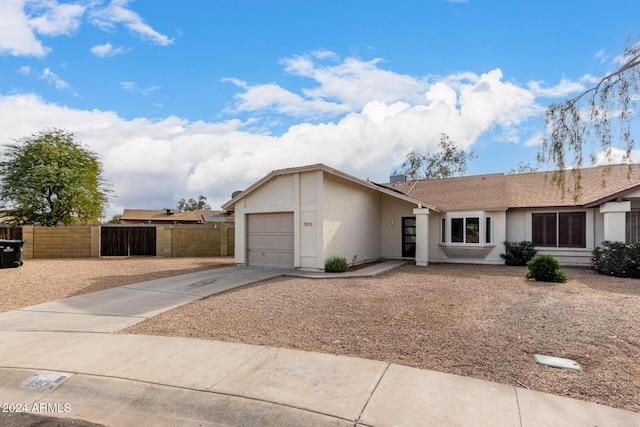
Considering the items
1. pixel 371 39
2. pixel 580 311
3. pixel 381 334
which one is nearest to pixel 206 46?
pixel 371 39

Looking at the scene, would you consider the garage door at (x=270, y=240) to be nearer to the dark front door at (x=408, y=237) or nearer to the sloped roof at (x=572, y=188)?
the dark front door at (x=408, y=237)

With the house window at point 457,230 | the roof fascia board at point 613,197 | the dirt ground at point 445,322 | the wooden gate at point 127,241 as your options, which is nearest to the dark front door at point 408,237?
the house window at point 457,230

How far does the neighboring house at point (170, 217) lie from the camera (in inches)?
2148

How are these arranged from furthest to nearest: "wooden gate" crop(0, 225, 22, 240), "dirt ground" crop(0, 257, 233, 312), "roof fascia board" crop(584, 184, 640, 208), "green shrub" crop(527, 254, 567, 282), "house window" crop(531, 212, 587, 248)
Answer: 1. "wooden gate" crop(0, 225, 22, 240)
2. "house window" crop(531, 212, 587, 248)
3. "roof fascia board" crop(584, 184, 640, 208)
4. "green shrub" crop(527, 254, 567, 282)
5. "dirt ground" crop(0, 257, 233, 312)

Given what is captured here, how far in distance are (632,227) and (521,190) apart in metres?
4.45

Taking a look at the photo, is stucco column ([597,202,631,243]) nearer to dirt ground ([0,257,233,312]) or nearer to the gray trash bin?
dirt ground ([0,257,233,312])

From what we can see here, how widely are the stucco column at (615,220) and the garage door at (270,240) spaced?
12.3 metres

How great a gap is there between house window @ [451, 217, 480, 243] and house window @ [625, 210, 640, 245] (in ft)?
18.0

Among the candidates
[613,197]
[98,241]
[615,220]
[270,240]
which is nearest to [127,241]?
[98,241]

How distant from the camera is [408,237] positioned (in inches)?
715

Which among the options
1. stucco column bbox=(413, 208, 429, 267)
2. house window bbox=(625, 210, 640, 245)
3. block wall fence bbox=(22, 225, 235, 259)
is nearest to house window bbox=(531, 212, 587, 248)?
house window bbox=(625, 210, 640, 245)

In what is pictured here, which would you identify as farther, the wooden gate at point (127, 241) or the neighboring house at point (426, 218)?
the wooden gate at point (127, 241)

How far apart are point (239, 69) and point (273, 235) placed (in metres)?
6.52

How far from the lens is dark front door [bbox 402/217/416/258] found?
18.0 metres
